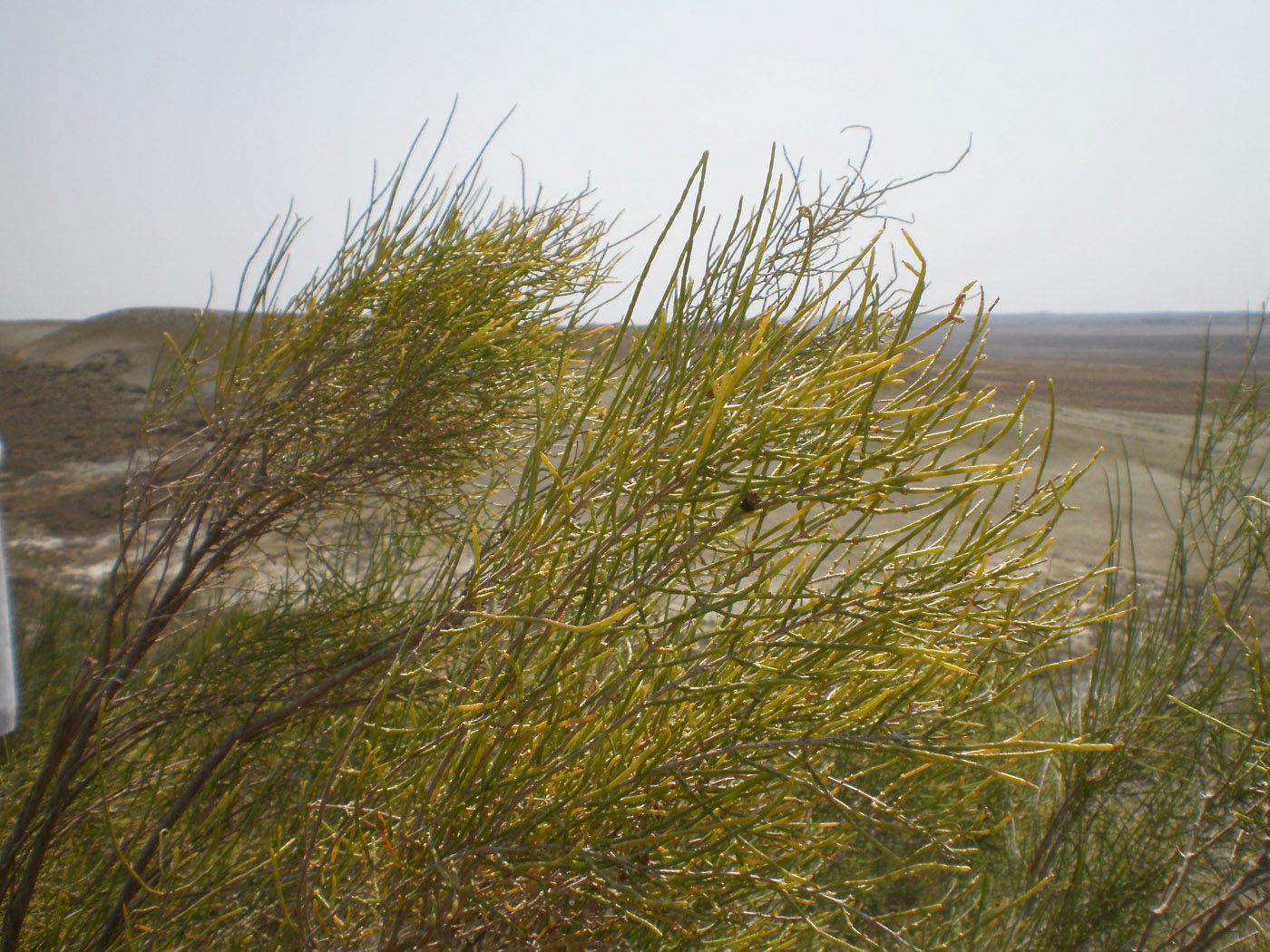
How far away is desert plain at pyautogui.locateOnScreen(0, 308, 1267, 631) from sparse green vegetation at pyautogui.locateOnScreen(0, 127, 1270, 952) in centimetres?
104

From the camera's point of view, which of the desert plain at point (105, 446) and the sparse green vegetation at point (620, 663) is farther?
the desert plain at point (105, 446)

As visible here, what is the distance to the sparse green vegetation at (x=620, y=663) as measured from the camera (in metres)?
0.81

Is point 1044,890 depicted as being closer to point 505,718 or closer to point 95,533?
point 505,718

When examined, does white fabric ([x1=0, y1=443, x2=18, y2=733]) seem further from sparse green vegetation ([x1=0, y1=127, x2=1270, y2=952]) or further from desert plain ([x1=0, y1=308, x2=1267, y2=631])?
desert plain ([x1=0, y1=308, x2=1267, y2=631])

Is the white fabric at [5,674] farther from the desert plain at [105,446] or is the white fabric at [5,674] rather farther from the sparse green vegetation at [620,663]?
the desert plain at [105,446]

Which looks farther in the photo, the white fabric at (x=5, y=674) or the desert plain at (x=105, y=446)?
the desert plain at (x=105, y=446)

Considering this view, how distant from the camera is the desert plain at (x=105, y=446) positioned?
8570 millimetres

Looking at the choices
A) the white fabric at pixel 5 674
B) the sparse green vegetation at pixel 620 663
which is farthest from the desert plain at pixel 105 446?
the white fabric at pixel 5 674

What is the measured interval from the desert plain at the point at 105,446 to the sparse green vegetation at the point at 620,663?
3.41ft

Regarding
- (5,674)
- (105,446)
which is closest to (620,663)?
(5,674)

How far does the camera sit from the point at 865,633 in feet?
2.88

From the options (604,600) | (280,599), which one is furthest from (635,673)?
(280,599)

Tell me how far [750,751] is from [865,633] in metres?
0.19

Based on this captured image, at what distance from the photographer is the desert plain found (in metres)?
8.57
